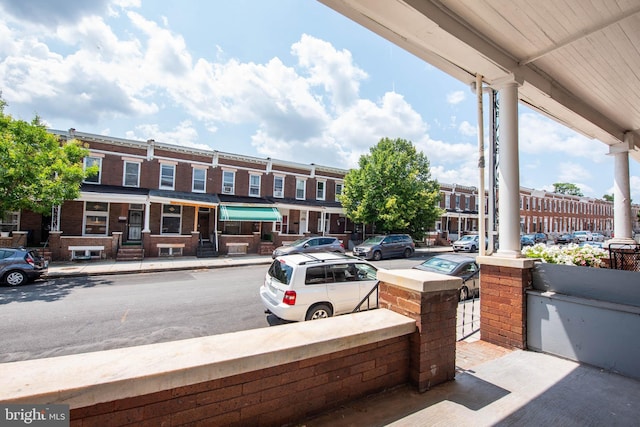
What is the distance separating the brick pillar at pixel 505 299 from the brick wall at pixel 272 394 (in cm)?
240

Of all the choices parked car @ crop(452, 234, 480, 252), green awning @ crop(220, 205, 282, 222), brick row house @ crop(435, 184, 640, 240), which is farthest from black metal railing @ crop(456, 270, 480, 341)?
brick row house @ crop(435, 184, 640, 240)

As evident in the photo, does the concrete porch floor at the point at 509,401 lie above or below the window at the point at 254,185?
below

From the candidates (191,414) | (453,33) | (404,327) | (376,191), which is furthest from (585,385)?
(376,191)

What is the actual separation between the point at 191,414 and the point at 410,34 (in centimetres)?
439

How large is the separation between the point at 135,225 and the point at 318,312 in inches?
733

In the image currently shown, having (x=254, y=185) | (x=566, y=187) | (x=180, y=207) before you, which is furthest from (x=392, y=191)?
(x=566, y=187)

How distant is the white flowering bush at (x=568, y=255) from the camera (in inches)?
197

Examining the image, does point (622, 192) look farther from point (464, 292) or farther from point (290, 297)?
point (290, 297)

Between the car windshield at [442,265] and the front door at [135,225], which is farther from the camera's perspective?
the front door at [135,225]

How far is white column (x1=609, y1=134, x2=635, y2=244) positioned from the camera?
25.9 ft

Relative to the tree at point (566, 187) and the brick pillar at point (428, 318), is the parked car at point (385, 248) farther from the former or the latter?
the tree at point (566, 187)

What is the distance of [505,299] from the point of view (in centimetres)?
450

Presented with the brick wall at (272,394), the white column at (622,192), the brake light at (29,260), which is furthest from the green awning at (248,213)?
the brick wall at (272,394)

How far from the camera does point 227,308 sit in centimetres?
848
